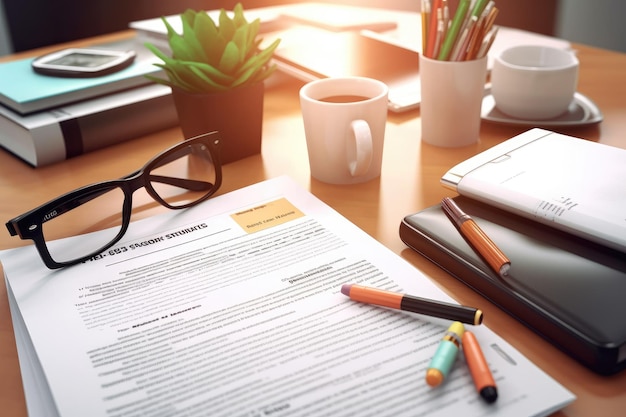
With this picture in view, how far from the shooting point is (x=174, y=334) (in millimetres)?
479

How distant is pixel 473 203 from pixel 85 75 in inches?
22.8

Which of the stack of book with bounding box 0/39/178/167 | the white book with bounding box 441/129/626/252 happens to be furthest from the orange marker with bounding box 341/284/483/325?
the stack of book with bounding box 0/39/178/167

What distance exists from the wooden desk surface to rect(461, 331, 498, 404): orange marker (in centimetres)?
5

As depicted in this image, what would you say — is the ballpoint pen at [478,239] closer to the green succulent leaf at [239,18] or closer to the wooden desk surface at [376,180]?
the wooden desk surface at [376,180]

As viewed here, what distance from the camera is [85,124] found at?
80 cm

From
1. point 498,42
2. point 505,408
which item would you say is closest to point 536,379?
point 505,408

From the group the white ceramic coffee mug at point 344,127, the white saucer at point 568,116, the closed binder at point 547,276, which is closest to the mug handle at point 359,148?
the white ceramic coffee mug at point 344,127

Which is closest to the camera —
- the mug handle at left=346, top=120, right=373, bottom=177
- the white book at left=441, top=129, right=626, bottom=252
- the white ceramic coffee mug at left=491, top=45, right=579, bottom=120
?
the white book at left=441, top=129, right=626, bottom=252

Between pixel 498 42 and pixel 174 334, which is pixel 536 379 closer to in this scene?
pixel 174 334

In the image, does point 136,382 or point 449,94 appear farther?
point 449,94

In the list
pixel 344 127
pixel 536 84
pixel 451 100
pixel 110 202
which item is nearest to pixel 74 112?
pixel 110 202

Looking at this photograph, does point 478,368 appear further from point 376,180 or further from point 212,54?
point 212,54

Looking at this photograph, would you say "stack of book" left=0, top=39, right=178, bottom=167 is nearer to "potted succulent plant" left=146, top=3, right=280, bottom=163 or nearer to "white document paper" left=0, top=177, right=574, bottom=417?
"potted succulent plant" left=146, top=3, right=280, bottom=163

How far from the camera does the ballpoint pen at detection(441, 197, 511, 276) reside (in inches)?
19.5
